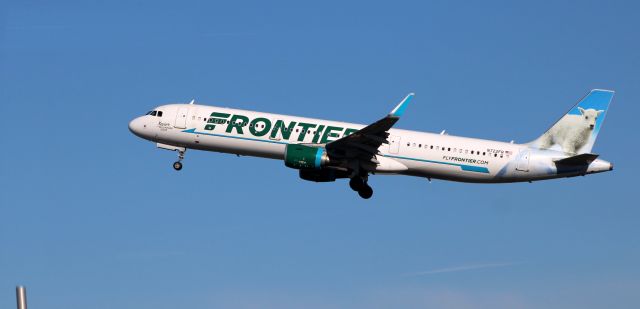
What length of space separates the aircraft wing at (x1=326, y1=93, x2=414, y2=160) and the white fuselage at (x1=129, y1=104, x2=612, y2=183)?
4.54 feet

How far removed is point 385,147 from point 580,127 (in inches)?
475

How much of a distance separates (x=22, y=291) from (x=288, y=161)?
114 feet

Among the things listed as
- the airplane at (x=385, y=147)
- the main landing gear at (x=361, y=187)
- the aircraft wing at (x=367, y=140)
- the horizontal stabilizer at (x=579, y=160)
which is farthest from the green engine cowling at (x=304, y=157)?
the horizontal stabilizer at (x=579, y=160)

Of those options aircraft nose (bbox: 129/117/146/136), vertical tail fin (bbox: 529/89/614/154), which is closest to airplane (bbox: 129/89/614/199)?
vertical tail fin (bbox: 529/89/614/154)

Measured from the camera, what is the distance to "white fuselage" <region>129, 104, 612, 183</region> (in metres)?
55.5

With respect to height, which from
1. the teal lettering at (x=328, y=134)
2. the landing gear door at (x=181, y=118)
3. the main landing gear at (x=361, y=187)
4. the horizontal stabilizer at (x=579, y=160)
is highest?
the landing gear door at (x=181, y=118)

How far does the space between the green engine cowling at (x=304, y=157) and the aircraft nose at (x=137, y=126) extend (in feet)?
36.8

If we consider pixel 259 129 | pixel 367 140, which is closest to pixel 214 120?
pixel 259 129

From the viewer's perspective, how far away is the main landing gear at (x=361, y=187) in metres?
56.9

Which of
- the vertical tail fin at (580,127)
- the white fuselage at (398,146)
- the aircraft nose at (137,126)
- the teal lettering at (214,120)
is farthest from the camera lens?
the aircraft nose at (137,126)

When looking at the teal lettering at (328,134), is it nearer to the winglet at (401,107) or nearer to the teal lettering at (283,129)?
the teal lettering at (283,129)

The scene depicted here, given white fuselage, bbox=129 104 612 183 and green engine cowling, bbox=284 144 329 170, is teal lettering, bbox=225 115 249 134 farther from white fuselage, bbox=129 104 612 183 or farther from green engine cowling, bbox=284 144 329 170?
green engine cowling, bbox=284 144 329 170

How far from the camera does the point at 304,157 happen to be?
177 feet

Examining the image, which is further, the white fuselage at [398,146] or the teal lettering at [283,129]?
the teal lettering at [283,129]
